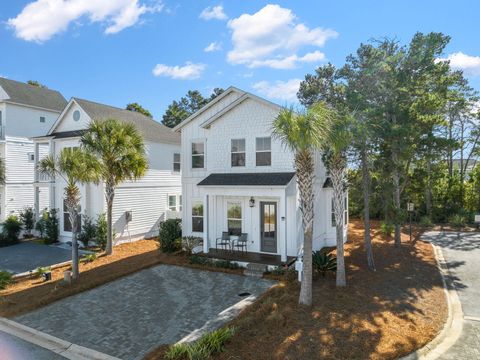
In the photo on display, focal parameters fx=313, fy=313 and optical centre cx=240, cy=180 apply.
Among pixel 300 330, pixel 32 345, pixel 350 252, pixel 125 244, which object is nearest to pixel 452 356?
pixel 300 330

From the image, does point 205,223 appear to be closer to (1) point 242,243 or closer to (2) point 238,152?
(1) point 242,243

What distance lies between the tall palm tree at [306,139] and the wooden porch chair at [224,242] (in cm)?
653

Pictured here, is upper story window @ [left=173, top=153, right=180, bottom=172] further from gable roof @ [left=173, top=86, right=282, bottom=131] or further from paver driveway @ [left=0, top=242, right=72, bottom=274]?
paver driveway @ [left=0, top=242, right=72, bottom=274]

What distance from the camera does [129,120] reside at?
22.9m

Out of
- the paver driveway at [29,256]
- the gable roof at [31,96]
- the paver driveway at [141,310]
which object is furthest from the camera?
the gable roof at [31,96]

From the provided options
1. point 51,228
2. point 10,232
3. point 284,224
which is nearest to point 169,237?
point 284,224

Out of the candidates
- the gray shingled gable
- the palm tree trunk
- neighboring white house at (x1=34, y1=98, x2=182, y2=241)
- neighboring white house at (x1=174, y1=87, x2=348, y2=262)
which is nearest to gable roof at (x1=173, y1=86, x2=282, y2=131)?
neighboring white house at (x1=174, y1=87, x2=348, y2=262)

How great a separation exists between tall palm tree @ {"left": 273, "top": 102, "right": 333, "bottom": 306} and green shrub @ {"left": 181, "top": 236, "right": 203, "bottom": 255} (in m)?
7.70

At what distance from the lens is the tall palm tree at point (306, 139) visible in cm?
841

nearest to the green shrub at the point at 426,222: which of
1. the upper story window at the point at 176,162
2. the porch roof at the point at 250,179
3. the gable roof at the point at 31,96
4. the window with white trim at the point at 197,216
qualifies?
the porch roof at the point at 250,179

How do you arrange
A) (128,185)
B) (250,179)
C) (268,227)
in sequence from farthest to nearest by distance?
1. (128,185)
2. (268,227)
3. (250,179)

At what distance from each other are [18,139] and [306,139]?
85.0ft

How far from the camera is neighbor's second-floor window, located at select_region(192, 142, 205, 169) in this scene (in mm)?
17547

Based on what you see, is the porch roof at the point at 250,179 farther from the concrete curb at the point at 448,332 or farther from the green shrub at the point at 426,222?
the green shrub at the point at 426,222
